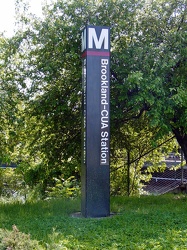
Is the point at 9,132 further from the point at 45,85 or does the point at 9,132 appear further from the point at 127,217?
the point at 127,217

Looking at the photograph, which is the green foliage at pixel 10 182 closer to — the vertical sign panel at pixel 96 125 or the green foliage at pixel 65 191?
the green foliage at pixel 65 191

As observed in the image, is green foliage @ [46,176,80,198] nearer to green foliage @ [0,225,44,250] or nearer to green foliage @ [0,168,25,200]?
green foliage @ [0,168,25,200]

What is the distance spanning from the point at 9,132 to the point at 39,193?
8.49 ft

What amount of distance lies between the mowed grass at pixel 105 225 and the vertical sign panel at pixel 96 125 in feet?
1.54

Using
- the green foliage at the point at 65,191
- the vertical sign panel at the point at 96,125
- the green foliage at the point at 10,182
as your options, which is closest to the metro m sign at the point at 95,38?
the vertical sign panel at the point at 96,125

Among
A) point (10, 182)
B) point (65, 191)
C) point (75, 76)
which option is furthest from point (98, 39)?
point (10, 182)

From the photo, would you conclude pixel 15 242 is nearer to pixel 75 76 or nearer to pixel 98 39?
pixel 98 39

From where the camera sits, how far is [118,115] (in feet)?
30.8

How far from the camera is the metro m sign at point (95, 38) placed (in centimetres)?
754

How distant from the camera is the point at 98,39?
7.59 meters

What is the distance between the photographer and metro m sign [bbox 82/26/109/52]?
297 inches

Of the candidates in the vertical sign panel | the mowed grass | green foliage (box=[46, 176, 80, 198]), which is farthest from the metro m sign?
green foliage (box=[46, 176, 80, 198])

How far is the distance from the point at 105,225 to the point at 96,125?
1968 mm

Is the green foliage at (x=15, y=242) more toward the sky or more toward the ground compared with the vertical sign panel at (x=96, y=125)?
more toward the ground
